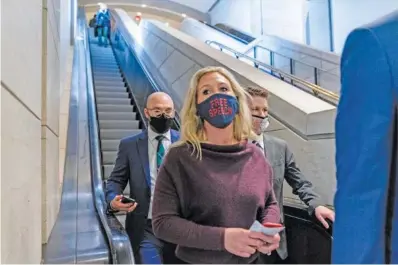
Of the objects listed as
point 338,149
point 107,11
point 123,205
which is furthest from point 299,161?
point 107,11

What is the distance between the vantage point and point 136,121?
6.46 m

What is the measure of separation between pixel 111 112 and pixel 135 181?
431cm

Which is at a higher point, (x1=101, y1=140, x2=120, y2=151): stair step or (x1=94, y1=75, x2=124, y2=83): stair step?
(x1=94, y1=75, x2=124, y2=83): stair step

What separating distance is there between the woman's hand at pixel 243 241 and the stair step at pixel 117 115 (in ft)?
18.1

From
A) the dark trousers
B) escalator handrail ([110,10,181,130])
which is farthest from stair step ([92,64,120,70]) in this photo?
the dark trousers

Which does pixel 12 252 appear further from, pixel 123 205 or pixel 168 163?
pixel 123 205

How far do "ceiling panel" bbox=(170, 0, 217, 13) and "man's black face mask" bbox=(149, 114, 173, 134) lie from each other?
698 inches

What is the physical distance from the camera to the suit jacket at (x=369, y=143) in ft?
1.85

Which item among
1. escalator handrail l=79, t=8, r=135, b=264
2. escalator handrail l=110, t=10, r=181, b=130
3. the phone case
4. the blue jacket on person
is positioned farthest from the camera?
the blue jacket on person

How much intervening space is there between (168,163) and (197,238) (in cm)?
28

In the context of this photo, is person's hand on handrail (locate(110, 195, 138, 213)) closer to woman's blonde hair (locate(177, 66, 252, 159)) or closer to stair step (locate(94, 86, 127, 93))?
woman's blonde hair (locate(177, 66, 252, 159))

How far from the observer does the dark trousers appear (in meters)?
2.33

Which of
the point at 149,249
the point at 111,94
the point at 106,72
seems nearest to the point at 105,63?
the point at 106,72

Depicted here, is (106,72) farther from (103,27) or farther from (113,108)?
(103,27)
